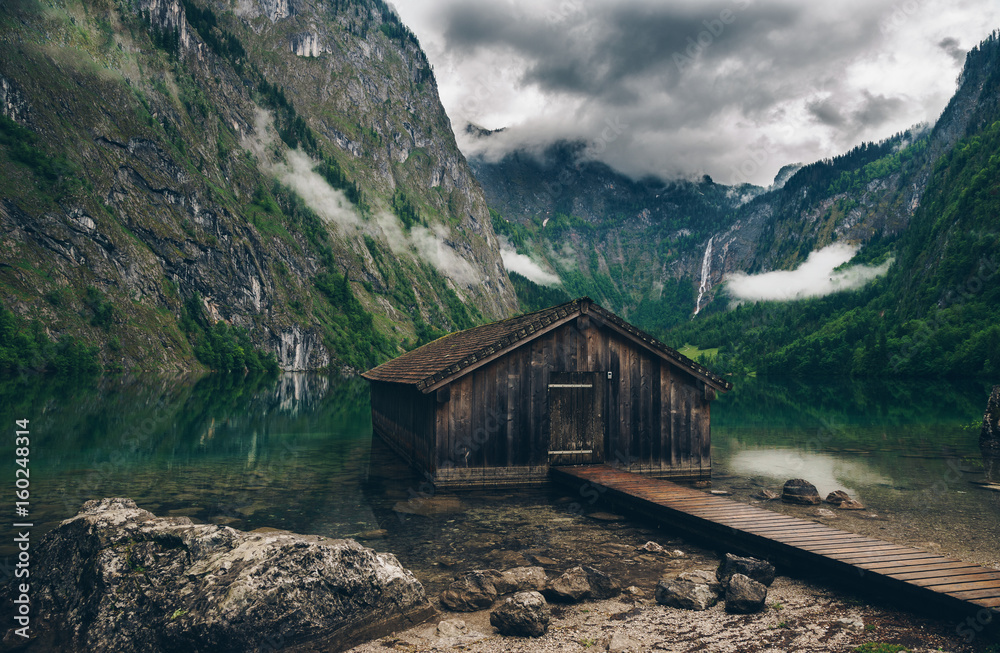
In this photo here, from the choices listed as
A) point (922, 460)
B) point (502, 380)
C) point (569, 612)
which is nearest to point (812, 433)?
point (922, 460)

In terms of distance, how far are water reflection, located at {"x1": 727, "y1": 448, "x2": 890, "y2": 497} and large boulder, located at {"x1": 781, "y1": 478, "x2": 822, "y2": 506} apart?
145cm

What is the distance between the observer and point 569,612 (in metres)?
8.91

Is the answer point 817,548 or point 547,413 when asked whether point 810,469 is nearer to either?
point 547,413

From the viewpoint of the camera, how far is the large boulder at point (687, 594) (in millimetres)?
8948

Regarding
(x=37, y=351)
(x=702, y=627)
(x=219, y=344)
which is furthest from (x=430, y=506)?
(x=219, y=344)

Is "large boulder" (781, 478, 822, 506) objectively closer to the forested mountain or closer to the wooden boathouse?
the wooden boathouse

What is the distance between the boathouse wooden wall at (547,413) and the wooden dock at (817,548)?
8.27ft

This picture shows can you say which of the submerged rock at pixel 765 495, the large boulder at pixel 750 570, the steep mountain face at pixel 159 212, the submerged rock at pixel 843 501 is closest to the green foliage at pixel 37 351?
the steep mountain face at pixel 159 212

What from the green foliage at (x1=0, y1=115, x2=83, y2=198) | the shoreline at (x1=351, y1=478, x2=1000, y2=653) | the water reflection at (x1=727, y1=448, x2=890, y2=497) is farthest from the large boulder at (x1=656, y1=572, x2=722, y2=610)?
the green foliage at (x1=0, y1=115, x2=83, y2=198)

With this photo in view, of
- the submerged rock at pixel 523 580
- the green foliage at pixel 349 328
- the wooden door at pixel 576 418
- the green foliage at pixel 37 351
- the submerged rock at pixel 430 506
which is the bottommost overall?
the submerged rock at pixel 523 580

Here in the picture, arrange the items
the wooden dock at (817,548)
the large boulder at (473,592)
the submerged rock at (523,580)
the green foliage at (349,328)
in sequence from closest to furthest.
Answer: the wooden dock at (817,548), the large boulder at (473,592), the submerged rock at (523,580), the green foliage at (349,328)

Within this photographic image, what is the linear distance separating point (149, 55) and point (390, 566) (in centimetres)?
18275

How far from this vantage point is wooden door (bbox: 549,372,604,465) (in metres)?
18.7

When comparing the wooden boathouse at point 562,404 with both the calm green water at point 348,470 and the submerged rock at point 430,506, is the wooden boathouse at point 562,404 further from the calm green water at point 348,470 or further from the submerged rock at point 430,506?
the calm green water at point 348,470
